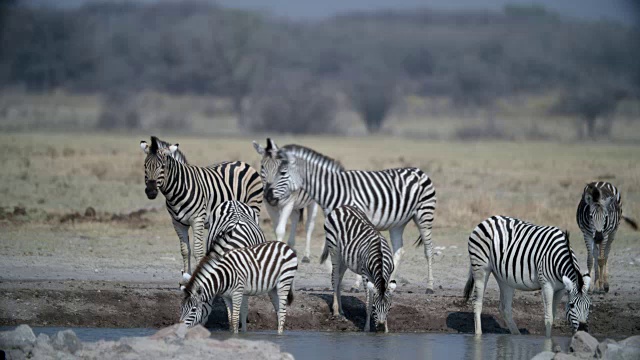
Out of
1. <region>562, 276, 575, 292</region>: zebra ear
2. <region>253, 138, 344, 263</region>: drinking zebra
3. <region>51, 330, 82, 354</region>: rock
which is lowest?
<region>51, 330, 82, 354</region>: rock

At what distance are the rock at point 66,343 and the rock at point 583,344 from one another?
4606 mm

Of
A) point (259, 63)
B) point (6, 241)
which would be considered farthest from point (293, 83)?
point (6, 241)

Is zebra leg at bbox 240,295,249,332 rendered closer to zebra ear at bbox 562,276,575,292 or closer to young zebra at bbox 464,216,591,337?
young zebra at bbox 464,216,591,337

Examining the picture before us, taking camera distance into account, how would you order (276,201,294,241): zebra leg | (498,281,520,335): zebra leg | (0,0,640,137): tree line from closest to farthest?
(498,281,520,335): zebra leg → (276,201,294,241): zebra leg → (0,0,640,137): tree line

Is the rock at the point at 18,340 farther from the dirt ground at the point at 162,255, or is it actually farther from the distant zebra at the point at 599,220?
the distant zebra at the point at 599,220

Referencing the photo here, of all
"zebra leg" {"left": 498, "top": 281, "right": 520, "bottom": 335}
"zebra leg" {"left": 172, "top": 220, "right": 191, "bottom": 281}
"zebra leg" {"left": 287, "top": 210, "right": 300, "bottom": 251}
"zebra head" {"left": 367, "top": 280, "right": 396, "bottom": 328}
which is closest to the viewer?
"zebra head" {"left": 367, "top": 280, "right": 396, "bottom": 328}

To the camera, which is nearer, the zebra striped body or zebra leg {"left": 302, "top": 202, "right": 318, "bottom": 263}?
the zebra striped body

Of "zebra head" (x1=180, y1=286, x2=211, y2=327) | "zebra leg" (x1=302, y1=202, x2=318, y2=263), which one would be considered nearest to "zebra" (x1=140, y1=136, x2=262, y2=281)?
"zebra leg" (x1=302, y1=202, x2=318, y2=263)

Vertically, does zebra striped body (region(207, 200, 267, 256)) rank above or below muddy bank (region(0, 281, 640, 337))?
above

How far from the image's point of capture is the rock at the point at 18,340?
8.59 metres

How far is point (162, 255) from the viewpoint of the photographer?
47.8ft

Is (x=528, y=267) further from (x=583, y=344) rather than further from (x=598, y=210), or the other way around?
(x=598, y=210)

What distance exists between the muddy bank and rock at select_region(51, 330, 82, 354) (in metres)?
2.57

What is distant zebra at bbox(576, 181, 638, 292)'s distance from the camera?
41.5ft
